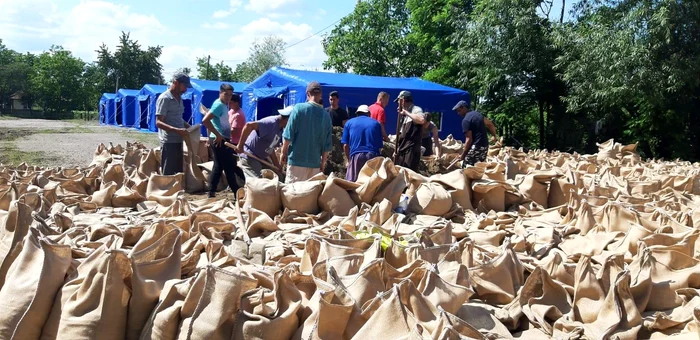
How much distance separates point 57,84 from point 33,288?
64.3m

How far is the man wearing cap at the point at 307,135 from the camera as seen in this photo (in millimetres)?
4852

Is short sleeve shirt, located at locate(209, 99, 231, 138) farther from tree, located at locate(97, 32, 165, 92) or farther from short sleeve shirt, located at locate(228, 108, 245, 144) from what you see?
tree, located at locate(97, 32, 165, 92)

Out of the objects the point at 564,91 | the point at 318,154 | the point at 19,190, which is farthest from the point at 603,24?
the point at 19,190

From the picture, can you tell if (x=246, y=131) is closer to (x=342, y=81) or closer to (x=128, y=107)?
(x=342, y=81)

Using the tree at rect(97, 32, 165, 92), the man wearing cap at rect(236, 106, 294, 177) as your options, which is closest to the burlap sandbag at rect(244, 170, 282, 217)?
the man wearing cap at rect(236, 106, 294, 177)

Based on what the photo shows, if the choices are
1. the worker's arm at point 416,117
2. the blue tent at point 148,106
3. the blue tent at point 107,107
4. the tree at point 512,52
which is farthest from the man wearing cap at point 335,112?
the blue tent at point 107,107

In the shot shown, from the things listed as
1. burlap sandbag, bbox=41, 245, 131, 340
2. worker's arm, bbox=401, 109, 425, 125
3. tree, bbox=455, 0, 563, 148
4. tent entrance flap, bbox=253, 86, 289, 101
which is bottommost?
burlap sandbag, bbox=41, 245, 131, 340

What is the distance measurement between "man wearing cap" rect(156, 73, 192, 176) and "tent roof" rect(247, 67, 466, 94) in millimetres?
8805

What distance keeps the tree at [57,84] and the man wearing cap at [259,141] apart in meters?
58.5

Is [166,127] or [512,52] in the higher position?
[512,52]

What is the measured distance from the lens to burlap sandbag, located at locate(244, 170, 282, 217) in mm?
3660

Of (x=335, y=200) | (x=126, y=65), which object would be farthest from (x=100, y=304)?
(x=126, y=65)

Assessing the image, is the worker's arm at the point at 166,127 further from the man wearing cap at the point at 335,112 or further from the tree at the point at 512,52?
the tree at the point at 512,52

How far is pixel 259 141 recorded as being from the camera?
5680mm
